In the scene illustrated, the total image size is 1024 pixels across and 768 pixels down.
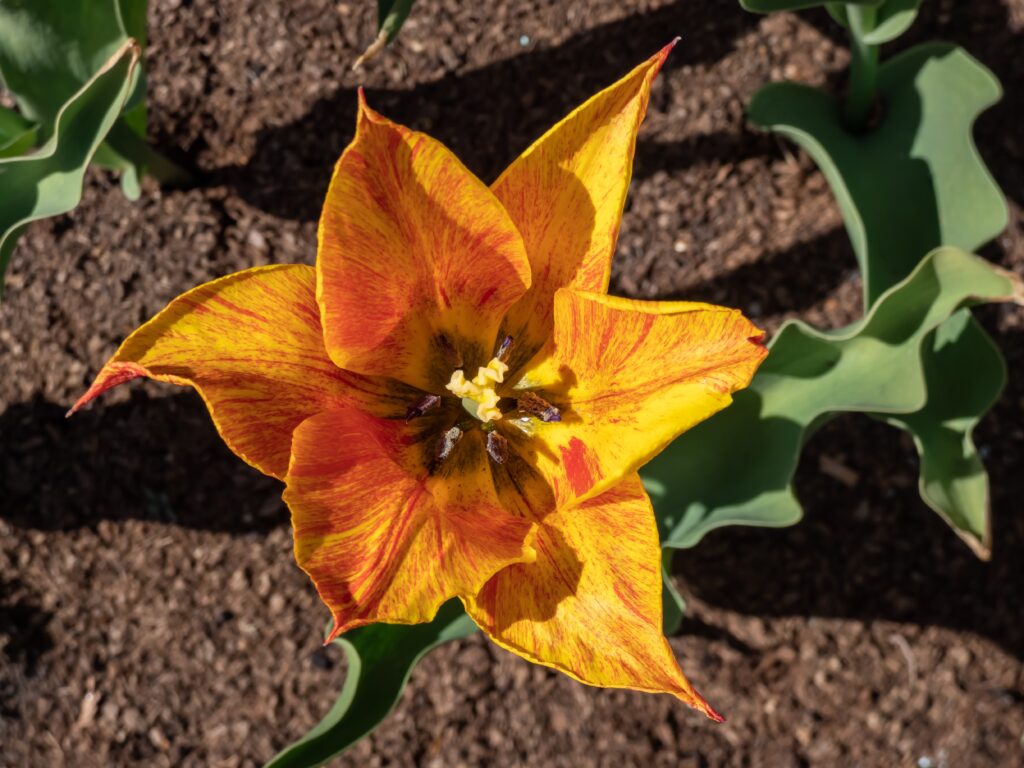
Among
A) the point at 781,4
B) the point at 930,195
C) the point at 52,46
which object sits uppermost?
the point at 52,46

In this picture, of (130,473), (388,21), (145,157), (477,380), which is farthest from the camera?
(130,473)

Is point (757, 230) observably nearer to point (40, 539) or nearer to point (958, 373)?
point (958, 373)

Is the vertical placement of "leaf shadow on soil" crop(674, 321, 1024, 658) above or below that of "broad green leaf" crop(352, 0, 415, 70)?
below

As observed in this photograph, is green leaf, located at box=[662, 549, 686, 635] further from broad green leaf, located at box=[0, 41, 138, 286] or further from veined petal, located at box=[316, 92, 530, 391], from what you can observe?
broad green leaf, located at box=[0, 41, 138, 286]

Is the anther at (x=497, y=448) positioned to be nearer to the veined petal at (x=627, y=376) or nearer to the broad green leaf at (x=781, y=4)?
the veined petal at (x=627, y=376)

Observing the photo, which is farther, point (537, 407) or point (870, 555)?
point (870, 555)

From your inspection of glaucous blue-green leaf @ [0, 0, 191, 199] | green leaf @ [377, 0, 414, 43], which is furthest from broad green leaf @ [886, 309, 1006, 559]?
glaucous blue-green leaf @ [0, 0, 191, 199]

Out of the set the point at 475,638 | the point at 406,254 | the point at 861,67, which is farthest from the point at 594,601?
the point at 861,67

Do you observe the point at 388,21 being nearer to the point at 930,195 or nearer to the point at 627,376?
the point at 627,376
